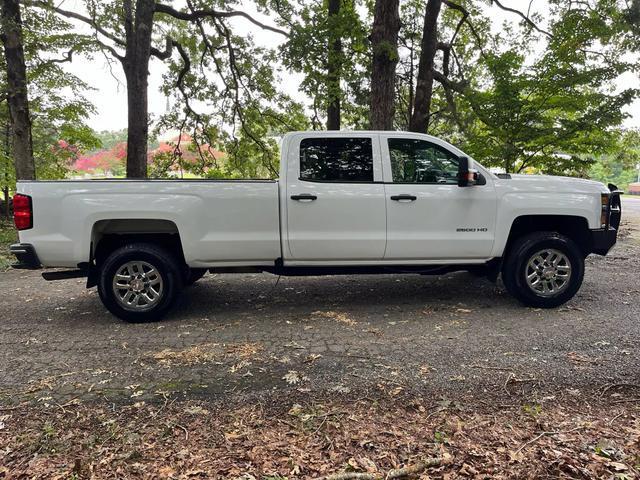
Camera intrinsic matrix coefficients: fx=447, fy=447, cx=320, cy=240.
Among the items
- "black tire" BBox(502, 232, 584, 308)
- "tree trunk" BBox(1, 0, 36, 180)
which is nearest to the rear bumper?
"black tire" BBox(502, 232, 584, 308)

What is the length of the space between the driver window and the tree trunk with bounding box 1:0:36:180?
369 inches

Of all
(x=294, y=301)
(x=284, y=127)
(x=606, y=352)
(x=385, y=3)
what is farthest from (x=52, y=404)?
(x=284, y=127)

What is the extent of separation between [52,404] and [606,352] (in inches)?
173

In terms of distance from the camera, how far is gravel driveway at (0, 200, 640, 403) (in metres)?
3.31

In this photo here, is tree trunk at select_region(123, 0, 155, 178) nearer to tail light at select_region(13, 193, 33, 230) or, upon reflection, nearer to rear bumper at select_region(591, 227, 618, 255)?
tail light at select_region(13, 193, 33, 230)

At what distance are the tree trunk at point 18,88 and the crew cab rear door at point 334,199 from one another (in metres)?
8.52

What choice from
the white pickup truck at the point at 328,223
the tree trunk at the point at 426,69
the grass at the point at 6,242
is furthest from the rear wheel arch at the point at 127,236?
the tree trunk at the point at 426,69

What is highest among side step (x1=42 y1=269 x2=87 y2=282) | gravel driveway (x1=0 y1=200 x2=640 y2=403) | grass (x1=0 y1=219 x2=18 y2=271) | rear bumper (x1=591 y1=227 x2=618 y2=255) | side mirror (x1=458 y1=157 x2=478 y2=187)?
side mirror (x1=458 y1=157 x2=478 y2=187)

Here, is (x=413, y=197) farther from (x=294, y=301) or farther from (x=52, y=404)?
(x=52, y=404)

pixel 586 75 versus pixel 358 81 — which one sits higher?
pixel 358 81

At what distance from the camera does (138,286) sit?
4746 millimetres

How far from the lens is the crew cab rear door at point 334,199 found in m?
4.84

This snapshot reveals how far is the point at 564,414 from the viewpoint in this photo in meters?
2.88

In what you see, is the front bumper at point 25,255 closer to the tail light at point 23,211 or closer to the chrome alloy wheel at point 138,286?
the tail light at point 23,211
